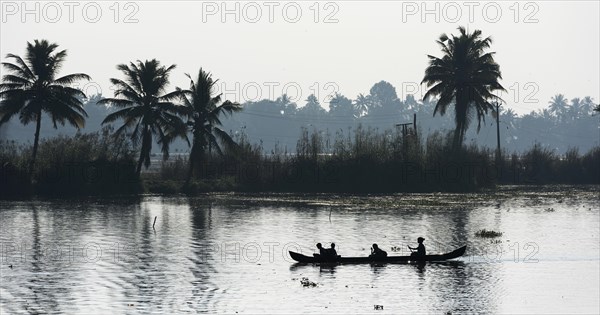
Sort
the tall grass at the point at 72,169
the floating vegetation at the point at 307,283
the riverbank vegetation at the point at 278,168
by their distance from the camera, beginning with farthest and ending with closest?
1. the riverbank vegetation at the point at 278,168
2. the tall grass at the point at 72,169
3. the floating vegetation at the point at 307,283

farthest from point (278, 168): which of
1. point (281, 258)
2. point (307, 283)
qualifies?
point (307, 283)

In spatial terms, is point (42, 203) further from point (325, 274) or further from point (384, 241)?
point (325, 274)

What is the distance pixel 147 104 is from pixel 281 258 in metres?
44.9

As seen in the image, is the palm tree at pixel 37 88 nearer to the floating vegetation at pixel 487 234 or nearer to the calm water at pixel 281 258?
the calm water at pixel 281 258

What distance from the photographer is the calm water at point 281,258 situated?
32438mm

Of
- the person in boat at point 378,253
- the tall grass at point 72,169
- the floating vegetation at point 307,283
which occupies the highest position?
the tall grass at point 72,169

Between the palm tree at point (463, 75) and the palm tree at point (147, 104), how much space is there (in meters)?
24.4

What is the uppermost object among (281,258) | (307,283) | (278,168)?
(278,168)

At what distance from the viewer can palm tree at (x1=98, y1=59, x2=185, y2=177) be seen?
8475 cm

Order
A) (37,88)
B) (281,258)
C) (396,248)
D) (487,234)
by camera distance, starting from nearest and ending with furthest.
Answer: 1. (281,258)
2. (396,248)
3. (487,234)
4. (37,88)

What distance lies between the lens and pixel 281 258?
4328 centimetres

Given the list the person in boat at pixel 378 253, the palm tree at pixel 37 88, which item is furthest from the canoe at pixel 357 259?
the palm tree at pixel 37 88

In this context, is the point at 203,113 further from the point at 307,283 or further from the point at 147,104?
the point at 307,283

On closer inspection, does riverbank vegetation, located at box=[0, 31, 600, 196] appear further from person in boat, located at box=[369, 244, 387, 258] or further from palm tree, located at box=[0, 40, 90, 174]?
person in boat, located at box=[369, 244, 387, 258]
